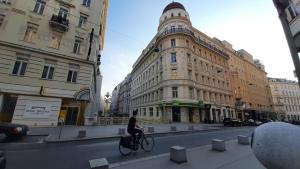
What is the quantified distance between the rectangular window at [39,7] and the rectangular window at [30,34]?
7.28 feet

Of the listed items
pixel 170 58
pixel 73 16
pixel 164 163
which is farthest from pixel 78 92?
pixel 170 58

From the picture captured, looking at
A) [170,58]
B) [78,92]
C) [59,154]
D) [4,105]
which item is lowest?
[59,154]

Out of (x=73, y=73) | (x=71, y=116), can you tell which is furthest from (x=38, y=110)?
(x=73, y=73)

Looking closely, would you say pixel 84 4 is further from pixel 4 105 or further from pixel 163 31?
pixel 163 31

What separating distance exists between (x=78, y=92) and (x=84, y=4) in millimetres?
12862

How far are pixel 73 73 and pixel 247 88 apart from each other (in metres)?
53.2

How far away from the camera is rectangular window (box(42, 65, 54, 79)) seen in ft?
48.6

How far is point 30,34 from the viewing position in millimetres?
14969

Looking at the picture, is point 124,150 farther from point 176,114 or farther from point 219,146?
point 176,114

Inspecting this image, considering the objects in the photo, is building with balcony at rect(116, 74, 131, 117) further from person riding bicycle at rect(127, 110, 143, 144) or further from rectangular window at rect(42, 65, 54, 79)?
person riding bicycle at rect(127, 110, 143, 144)

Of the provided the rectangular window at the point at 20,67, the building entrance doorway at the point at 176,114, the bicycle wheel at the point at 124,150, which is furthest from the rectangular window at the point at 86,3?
the building entrance doorway at the point at 176,114

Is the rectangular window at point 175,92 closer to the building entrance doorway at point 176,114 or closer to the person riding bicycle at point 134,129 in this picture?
the building entrance doorway at point 176,114

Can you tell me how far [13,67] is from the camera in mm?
13609

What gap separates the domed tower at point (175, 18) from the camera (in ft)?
101
